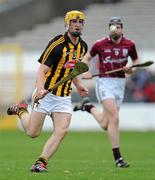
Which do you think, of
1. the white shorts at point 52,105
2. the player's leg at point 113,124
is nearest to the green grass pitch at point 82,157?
the player's leg at point 113,124

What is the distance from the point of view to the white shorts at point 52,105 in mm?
12773

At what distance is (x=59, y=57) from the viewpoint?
12.6 metres

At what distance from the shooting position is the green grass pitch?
12.1m

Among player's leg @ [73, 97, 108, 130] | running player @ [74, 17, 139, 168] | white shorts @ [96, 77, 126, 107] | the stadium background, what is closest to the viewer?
running player @ [74, 17, 139, 168]

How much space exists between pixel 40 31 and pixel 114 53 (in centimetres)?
2001

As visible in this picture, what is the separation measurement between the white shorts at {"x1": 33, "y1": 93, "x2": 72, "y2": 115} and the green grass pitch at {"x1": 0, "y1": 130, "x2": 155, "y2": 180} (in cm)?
92

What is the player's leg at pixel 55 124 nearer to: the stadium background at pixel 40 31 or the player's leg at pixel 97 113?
the player's leg at pixel 97 113

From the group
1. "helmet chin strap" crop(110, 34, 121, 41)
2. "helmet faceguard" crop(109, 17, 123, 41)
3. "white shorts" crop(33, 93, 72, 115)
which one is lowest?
"white shorts" crop(33, 93, 72, 115)

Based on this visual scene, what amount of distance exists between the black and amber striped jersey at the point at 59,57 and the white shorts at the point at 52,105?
0.28 ft

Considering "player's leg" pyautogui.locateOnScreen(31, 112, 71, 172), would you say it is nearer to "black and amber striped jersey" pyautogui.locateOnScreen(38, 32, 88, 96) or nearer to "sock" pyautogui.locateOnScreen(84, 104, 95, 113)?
"black and amber striped jersey" pyautogui.locateOnScreen(38, 32, 88, 96)

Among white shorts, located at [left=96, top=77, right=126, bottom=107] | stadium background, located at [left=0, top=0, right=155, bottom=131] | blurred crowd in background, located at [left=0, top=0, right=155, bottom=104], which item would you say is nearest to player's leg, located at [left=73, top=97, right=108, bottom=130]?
white shorts, located at [left=96, top=77, right=126, bottom=107]

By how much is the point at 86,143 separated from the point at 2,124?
8.08 meters

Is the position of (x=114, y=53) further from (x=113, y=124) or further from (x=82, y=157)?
(x=82, y=157)

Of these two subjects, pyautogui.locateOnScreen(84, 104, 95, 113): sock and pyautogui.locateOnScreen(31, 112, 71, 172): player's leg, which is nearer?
pyautogui.locateOnScreen(31, 112, 71, 172): player's leg
